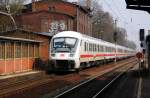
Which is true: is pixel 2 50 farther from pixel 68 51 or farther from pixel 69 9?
pixel 69 9

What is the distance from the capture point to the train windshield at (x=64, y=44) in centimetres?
2934

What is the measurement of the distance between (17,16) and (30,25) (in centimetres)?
369

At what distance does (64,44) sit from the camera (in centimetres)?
2955

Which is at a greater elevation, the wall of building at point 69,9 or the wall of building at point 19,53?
the wall of building at point 69,9

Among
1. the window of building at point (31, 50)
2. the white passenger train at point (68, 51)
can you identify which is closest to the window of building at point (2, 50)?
the white passenger train at point (68, 51)

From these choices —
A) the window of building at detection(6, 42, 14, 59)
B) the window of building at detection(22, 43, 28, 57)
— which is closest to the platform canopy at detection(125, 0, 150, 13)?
the window of building at detection(6, 42, 14, 59)

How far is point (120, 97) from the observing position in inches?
649

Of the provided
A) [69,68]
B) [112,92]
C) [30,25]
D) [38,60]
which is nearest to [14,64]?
[69,68]

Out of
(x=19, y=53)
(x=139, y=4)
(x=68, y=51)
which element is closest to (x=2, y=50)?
(x=19, y=53)

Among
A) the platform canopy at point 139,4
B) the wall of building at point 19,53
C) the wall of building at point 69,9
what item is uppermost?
the wall of building at point 69,9

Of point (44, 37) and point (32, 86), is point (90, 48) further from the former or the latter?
point (32, 86)

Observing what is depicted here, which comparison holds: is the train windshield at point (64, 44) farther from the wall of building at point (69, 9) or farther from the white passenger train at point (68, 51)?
the wall of building at point (69, 9)

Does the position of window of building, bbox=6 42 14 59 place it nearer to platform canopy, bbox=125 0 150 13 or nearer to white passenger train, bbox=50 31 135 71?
white passenger train, bbox=50 31 135 71

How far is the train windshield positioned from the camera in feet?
96.3
